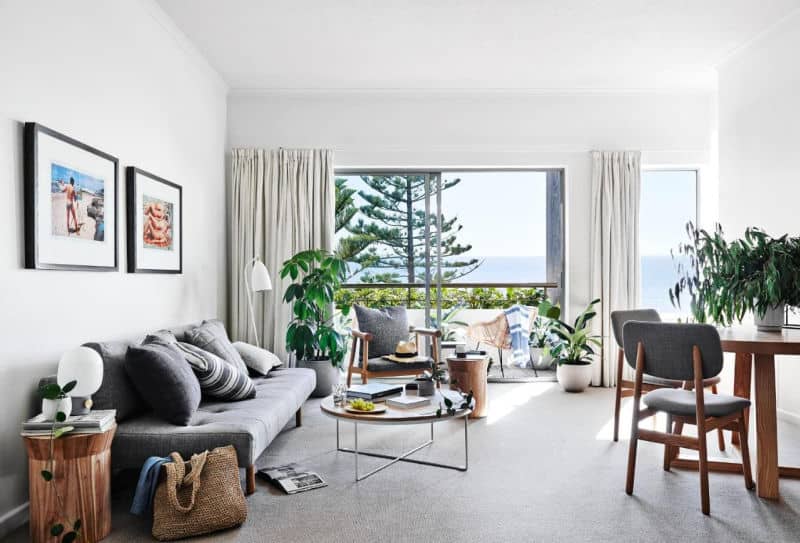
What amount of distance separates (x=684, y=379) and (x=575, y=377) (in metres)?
2.76

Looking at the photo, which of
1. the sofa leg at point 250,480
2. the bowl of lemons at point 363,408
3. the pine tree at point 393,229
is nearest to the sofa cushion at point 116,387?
the sofa leg at point 250,480

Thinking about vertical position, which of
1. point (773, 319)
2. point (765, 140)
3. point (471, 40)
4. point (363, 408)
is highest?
point (471, 40)

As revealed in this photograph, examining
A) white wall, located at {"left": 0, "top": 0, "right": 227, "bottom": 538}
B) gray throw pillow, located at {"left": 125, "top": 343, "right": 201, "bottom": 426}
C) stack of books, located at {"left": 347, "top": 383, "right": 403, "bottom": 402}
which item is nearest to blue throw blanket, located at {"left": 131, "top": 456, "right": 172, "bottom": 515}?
gray throw pillow, located at {"left": 125, "top": 343, "right": 201, "bottom": 426}

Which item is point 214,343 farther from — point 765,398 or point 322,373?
point 765,398

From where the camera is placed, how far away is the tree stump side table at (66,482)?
7.67ft

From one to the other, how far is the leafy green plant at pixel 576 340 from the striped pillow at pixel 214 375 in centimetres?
324

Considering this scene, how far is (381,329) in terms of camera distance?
5176 mm

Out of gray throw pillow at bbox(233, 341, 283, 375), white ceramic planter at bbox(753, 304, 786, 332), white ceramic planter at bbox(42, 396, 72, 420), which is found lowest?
gray throw pillow at bbox(233, 341, 283, 375)

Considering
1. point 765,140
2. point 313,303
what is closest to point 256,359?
point 313,303

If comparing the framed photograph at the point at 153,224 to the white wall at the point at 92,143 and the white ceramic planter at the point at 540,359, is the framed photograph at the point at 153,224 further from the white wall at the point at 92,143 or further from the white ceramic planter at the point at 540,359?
the white ceramic planter at the point at 540,359

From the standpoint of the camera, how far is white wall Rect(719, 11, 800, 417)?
14.2 feet

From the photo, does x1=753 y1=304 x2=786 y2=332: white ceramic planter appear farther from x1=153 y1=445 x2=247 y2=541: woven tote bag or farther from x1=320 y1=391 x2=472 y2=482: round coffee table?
x1=153 y1=445 x2=247 y2=541: woven tote bag

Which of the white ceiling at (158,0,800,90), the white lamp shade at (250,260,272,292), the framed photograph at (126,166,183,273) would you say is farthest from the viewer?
the white lamp shade at (250,260,272,292)

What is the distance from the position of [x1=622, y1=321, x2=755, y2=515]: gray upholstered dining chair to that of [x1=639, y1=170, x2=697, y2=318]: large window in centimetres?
306
